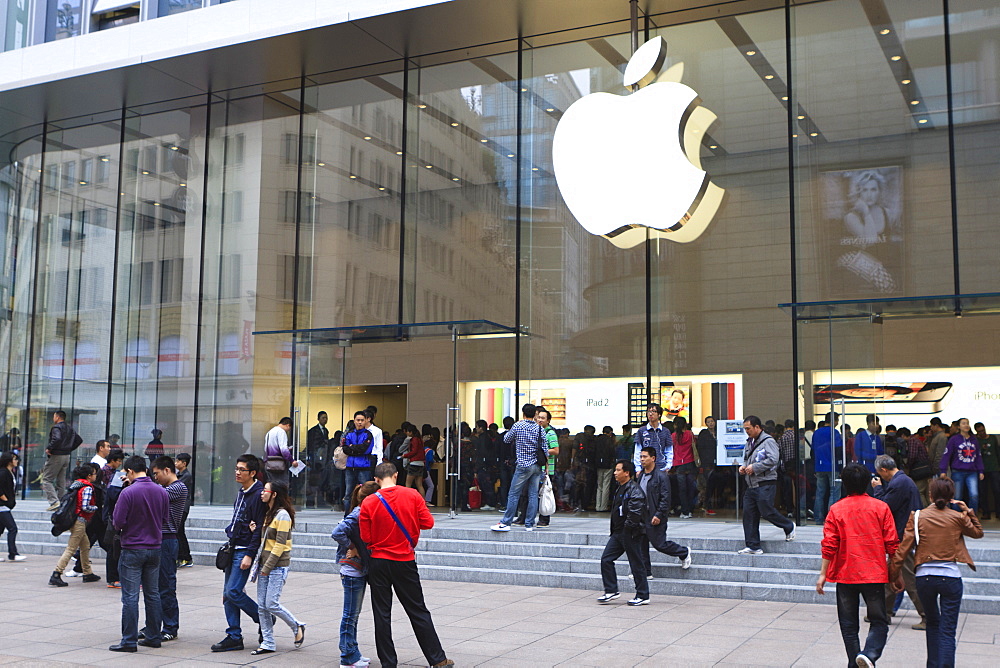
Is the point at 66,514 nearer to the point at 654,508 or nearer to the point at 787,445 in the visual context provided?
the point at 654,508

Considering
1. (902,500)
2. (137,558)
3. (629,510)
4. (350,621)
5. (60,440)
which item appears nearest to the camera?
(350,621)

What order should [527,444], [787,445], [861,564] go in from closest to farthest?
[861,564]
[527,444]
[787,445]

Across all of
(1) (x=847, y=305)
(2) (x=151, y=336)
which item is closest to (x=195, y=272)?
(2) (x=151, y=336)

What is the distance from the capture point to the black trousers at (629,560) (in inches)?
390

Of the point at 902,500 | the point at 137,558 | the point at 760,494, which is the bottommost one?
the point at 137,558

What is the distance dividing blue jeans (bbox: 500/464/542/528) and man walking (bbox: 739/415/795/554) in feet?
9.70

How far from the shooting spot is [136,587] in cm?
819

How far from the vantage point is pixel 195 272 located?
2038 centimetres

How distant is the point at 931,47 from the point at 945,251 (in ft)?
11.0

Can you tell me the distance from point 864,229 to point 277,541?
11.0 meters

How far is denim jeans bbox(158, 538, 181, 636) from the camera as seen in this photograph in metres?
8.54

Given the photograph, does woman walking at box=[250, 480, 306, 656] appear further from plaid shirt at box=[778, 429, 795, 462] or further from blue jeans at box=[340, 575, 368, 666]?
plaid shirt at box=[778, 429, 795, 462]

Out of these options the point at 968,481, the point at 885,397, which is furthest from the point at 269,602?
the point at 885,397

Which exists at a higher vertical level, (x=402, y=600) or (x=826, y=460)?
(x=826, y=460)
